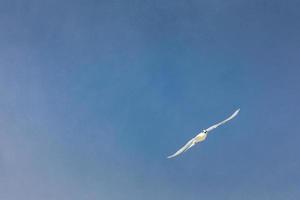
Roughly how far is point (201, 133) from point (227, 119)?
223 inches

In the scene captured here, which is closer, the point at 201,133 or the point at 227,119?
the point at 227,119

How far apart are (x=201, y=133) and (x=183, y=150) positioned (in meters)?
5.02

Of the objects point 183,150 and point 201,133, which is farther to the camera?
point 201,133

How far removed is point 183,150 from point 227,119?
6.74 metres

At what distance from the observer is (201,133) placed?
5541 cm

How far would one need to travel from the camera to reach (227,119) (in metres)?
50.9

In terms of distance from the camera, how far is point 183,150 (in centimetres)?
5162
